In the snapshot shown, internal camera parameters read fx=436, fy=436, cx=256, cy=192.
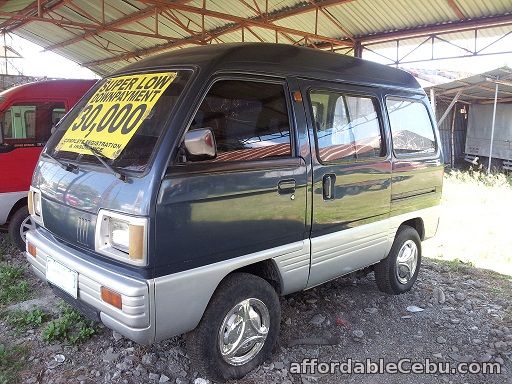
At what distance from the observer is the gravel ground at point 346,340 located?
291 cm

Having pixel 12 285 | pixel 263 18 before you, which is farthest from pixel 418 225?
pixel 263 18

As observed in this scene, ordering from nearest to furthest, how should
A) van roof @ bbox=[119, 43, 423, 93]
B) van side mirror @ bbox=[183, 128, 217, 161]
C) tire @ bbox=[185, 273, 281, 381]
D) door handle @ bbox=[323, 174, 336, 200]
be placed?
van side mirror @ bbox=[183, 128, 217, 161], tire @ bbox=[185, 273, 281, 381], van roof @ bbox=[119, 43, 423, 93], door handle @ bbox=[323, 174, 336, 200]

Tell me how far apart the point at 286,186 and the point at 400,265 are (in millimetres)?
2003

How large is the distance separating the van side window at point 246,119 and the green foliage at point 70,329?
68.4 inches

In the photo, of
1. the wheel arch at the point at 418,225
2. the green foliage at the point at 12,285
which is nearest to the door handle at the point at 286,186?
the wheel arch at the point at 418,225

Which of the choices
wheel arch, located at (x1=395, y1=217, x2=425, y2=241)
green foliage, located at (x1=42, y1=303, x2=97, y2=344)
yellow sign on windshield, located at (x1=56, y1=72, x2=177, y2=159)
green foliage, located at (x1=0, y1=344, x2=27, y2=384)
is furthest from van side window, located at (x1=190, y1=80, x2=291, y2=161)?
wheel arch, located at (x1=395, y1=217, x2=425, y2=241)

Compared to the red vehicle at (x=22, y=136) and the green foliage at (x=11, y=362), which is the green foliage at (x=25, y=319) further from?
the red vehicle at (x=22, y=136)

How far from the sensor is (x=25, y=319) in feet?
11.3

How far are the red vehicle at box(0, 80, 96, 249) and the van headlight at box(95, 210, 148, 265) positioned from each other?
301 cm

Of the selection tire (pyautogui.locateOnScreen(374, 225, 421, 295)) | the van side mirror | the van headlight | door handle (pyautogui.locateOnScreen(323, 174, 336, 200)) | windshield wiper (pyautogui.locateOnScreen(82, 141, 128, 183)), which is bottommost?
tire (pyautogui.locateOnScreen(374, 225, 421, 295))

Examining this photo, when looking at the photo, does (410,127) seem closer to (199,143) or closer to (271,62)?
(271,62)

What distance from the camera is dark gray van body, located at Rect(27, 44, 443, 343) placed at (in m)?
2.32

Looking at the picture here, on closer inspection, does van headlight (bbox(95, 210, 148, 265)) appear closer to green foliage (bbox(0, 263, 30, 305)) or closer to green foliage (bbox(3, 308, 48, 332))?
green foliage (bbox(3, 308, 48, 332))

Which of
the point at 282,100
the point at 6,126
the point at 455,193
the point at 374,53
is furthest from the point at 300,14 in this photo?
the point at 282,100
